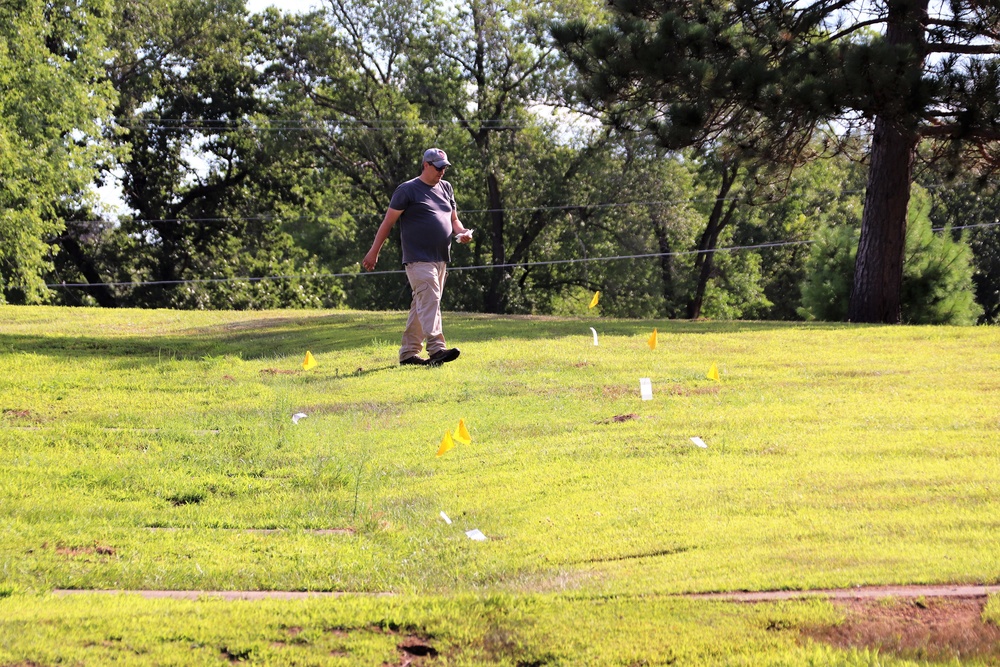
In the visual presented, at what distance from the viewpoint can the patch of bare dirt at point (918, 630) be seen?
14.2ft

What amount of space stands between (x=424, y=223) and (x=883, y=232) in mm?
10724

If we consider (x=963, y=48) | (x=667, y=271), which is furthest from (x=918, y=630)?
(x=667, y=271)

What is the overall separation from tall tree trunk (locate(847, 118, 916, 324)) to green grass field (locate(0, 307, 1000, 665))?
6.54m

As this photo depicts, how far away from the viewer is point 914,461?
24.7ft

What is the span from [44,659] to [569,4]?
134ft

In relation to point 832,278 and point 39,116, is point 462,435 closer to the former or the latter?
point 832,278

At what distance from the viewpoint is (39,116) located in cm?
3167

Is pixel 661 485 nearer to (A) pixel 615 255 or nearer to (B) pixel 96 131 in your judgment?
(B) pixel 96 131

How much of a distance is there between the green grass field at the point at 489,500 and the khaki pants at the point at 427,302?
47 centimetres

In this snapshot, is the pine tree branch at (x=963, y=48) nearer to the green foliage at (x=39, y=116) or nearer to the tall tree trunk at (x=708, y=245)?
the green foliage at (x=39, y=116)

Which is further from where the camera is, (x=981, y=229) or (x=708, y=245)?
(x=981, y=229)

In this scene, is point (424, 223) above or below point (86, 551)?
Answer: above

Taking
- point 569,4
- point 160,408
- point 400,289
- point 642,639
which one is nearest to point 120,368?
point 160,408

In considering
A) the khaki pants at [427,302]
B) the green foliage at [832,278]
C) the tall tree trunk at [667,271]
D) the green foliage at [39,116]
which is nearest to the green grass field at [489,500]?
the khaki pants at [427,302]
